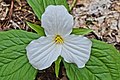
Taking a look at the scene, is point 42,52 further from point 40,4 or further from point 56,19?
point 40,4

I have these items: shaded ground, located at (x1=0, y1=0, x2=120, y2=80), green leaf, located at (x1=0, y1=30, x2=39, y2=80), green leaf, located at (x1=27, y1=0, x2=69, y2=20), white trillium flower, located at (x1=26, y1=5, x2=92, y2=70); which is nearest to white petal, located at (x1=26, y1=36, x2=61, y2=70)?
white trillium flower, located at (x1=26, y1=5, x2=92, y2=70)

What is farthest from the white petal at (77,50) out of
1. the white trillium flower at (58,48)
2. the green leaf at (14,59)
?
the green leaf at (14,59)

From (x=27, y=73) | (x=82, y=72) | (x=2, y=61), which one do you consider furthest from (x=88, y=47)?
(x=2, y=61)

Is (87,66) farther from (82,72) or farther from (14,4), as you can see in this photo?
(14,4)

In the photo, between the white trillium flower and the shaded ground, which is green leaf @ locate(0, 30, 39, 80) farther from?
the shaded ground

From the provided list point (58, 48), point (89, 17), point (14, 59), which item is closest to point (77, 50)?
point (58, 48)

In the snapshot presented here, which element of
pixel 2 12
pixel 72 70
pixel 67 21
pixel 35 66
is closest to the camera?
pixel 67 21
